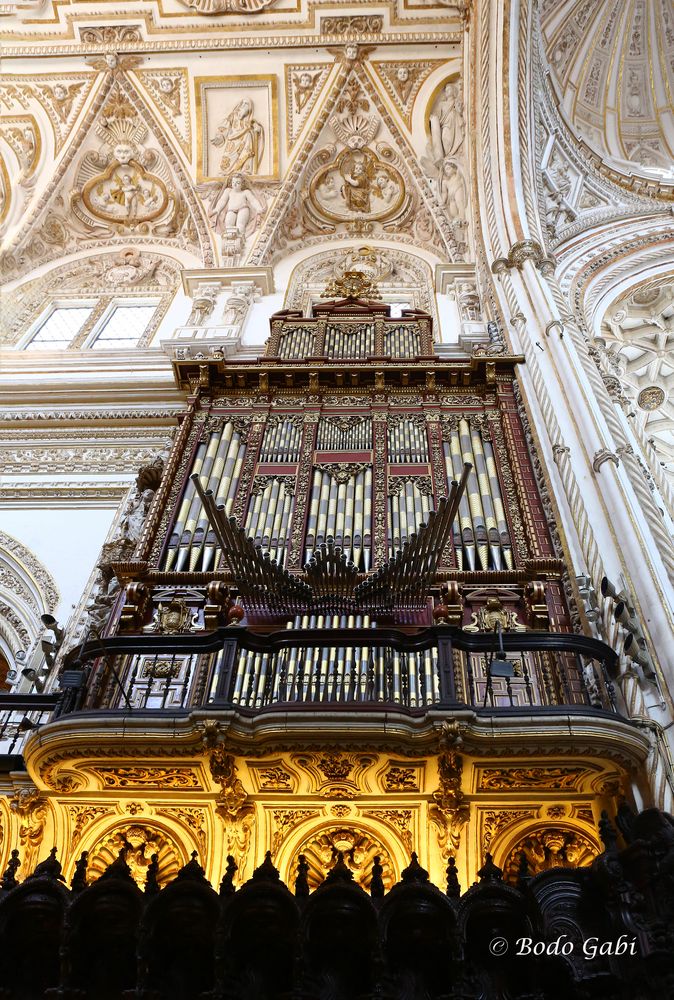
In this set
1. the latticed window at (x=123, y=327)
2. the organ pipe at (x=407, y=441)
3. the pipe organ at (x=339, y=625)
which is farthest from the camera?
the latticed window at (x=123, y=327)

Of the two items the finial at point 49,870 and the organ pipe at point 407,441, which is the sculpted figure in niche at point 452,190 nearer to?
the organ pipe at point 407,441

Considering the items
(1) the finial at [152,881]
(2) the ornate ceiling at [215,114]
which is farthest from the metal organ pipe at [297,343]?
(1) the finial at [152,881]

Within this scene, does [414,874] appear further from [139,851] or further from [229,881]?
[139,851]

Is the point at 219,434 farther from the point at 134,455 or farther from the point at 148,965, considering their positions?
the point at 148,965

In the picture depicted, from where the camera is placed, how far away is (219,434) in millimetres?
10570

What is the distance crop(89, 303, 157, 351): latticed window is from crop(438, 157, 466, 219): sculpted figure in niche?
6.68m

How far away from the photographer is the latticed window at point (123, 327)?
1491cm

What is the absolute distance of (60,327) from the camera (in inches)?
619

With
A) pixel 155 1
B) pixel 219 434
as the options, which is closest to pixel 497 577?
Answer: pixel 219 434

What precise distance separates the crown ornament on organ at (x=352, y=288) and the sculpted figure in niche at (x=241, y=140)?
14.7 feet

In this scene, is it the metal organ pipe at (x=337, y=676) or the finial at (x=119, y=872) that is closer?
the finial at (x=119, y=872)

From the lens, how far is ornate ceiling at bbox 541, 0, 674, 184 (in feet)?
55.9

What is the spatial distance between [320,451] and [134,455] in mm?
2877

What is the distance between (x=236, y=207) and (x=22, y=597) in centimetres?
1128
